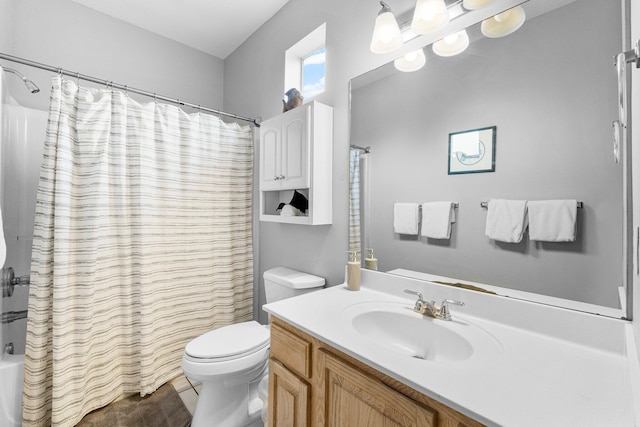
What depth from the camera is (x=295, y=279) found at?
1703 millimetres

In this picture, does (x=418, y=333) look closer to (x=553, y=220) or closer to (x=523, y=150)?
(x=553, y=220)

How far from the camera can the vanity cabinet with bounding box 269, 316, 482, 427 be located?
703 millimetres

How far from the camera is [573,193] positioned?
895 mm

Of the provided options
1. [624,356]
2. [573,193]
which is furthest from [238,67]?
[624,356]

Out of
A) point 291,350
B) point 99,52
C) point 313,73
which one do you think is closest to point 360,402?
point 291,350

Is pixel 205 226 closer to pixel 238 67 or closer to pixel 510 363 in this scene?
pixel 238 67

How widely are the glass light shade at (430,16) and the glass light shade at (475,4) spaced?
0.07m

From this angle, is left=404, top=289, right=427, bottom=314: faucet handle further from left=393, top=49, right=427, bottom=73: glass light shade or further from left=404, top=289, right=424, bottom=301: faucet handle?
left=393, top=49, right=427, bottom=73: glass light shade

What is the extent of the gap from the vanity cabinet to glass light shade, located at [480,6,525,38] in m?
1.26

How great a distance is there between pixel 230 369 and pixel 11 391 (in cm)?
114

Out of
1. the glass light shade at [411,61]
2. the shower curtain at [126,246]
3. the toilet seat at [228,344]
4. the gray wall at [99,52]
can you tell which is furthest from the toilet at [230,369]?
the gray wall at [99,52]

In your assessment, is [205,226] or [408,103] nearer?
[408,103]

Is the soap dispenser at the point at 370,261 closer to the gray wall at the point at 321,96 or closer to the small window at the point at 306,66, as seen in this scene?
the gray wall at the point at 321,96

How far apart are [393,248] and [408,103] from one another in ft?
2.27
